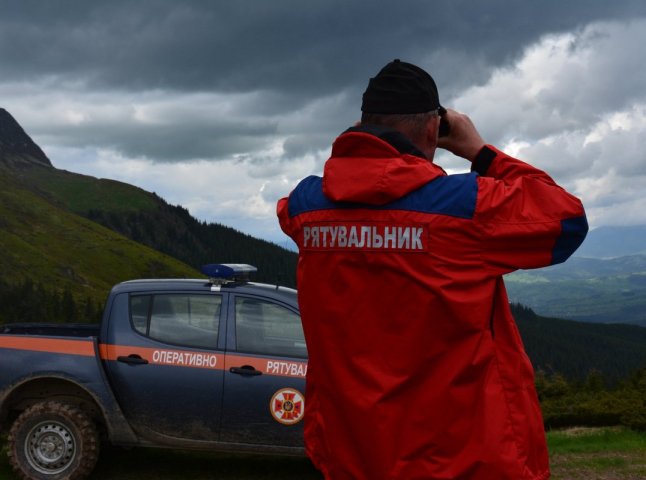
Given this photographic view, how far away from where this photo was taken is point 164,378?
7.85m

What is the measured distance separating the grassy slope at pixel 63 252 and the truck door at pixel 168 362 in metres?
109

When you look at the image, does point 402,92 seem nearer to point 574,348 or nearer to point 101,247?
point 101,247

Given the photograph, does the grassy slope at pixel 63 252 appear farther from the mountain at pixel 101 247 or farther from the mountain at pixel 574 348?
the mountain at pixel 574 348

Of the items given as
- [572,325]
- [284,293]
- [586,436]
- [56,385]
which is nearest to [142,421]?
[56,385]

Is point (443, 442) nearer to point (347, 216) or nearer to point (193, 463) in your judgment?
point (347, 216)

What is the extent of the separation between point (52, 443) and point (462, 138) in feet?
21.7

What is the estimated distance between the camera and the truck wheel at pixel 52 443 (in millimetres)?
7691

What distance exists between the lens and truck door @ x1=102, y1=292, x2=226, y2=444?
7.78 metres

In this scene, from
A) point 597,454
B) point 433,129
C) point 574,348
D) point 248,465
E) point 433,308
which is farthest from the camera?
point 574,348

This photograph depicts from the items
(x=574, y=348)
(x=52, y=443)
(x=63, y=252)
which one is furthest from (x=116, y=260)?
(x=52, y=443)

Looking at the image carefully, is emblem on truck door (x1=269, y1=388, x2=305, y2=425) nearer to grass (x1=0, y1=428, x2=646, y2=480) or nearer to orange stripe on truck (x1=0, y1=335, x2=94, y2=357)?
grass (x1=0, y1=428, x2=646, y2=480)

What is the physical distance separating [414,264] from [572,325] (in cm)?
20894

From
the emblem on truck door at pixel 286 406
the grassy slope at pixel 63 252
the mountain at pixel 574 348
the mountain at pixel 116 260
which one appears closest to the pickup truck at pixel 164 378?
the emblem on truck door at pixel 286 406

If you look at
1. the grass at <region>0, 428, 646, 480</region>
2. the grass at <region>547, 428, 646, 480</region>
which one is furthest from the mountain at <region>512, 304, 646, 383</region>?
A: the grass at <region>0, 428, 646, 480</region>
